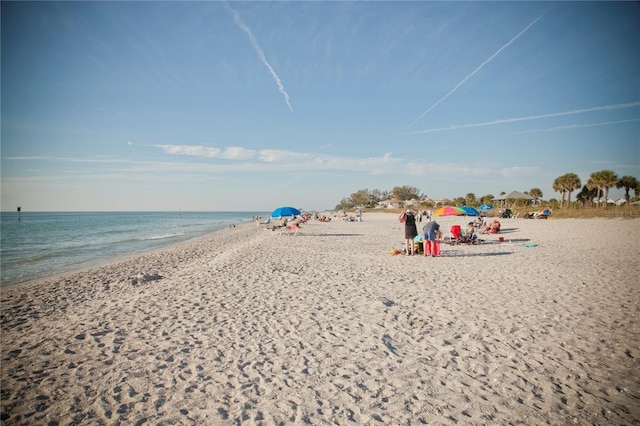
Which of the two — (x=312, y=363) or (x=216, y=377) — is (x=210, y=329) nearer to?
(x=216, y=377)

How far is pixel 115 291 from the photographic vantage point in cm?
824

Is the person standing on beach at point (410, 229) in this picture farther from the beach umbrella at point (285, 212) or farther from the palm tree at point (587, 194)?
the palm tree at point (587, 194)

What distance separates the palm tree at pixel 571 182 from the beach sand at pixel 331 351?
56751 mm

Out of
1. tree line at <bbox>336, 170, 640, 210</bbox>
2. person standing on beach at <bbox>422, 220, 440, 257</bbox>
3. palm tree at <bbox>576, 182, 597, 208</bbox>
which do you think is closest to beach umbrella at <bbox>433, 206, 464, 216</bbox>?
person standing on beach at <bbox>422, 220, 440, 257</bbox>

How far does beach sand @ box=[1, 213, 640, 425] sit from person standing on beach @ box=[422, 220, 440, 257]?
3.23 meters

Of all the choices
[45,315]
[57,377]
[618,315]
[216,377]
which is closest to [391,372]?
[216,377]

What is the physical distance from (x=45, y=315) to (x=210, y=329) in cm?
460

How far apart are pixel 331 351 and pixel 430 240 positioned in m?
8.85

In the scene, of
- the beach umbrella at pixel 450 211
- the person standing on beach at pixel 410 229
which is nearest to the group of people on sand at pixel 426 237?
the person standing on beach at pixel 410 229

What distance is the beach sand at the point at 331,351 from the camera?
320cm

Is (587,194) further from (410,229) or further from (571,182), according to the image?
(410,229)

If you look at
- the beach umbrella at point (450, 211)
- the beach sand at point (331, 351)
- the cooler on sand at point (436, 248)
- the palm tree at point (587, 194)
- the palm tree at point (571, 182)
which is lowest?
the beach sand at point (331, 351)

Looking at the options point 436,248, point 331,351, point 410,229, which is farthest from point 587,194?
point 331,351

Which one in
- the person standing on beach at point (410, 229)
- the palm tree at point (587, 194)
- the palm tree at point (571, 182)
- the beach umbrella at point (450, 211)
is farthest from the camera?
the palm tree at point (587, 194)
